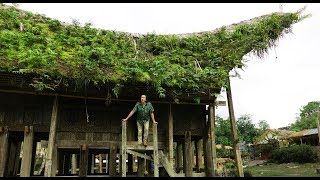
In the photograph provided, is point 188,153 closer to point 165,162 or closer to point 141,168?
point 165,162

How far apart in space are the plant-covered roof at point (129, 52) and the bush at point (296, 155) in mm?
18924

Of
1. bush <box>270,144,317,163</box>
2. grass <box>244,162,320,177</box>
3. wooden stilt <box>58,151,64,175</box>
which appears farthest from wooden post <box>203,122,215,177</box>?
bush <box>270,144,317,163</box>

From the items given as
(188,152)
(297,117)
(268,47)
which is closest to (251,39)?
(268,47)

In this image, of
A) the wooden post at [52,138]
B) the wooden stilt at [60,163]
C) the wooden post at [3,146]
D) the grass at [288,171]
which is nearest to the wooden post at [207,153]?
the wooden post at [52,138]

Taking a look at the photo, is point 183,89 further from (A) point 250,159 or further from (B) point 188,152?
(A) point 250,159

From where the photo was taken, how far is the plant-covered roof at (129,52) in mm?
8344

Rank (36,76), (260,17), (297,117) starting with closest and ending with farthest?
(36,76) < (260,17) < (297,117)

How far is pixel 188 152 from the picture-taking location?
1027 cm

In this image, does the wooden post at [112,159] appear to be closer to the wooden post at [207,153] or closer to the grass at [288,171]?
the wooden post at [207,153]

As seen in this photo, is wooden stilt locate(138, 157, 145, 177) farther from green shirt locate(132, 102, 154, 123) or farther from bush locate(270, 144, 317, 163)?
bush locate(270, 144, 317, 163)

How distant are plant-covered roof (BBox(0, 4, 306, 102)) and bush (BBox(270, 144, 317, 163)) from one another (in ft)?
62.1

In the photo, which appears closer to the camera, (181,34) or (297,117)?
(181,34)

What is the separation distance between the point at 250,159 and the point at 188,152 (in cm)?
2909

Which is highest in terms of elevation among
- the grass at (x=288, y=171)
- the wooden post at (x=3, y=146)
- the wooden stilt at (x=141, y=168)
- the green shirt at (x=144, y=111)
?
the green shirt at (x=144, y=111)
